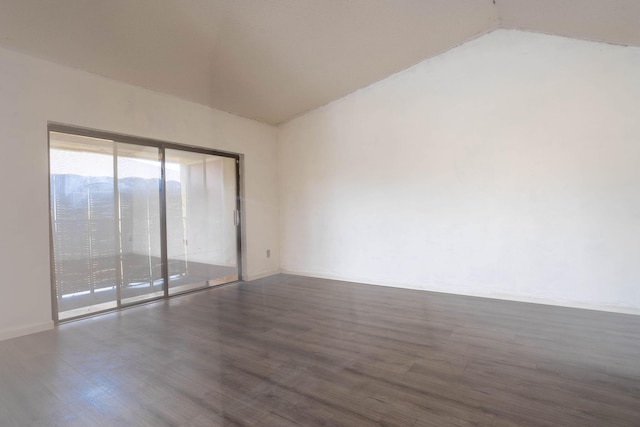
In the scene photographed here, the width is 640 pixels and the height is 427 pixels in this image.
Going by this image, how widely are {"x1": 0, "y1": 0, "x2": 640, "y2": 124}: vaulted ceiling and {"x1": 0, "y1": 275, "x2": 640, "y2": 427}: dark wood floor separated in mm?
2727

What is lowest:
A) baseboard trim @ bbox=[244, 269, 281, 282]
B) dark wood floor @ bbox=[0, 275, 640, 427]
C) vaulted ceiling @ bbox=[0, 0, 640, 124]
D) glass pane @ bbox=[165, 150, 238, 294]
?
dark wood floor @ bbox=[0, 275, 640, 427]

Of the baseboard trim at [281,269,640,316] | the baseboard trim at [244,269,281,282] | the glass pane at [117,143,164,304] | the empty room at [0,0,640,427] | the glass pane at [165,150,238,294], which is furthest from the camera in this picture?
the baseboard trim at [244,269,281,282]

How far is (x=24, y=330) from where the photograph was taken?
2.94 meters

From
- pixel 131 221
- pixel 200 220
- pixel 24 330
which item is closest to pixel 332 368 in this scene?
pixel 24 330

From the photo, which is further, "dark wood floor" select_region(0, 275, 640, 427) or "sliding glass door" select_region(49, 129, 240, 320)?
"sliding glass door" select_region(49, 129, 240, 320)

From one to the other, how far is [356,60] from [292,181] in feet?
7.64

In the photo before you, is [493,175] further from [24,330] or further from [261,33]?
[24,330]

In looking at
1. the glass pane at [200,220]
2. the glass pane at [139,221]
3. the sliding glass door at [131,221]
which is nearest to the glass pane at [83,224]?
the sliding glass door at [131,221]

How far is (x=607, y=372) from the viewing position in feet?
6.86

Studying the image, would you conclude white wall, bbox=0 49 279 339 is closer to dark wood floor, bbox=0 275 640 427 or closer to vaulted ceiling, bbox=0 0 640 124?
vaulted ceiling, bbox=0 0 640 124

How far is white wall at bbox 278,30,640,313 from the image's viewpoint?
327 cm

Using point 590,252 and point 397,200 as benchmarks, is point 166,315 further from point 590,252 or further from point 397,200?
point 590,252

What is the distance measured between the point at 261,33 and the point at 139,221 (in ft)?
8.68

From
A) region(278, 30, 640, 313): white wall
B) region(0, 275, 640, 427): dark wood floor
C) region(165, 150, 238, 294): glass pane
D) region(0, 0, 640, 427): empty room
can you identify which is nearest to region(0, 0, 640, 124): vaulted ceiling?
region(0, 0, 640, 427): empty room
